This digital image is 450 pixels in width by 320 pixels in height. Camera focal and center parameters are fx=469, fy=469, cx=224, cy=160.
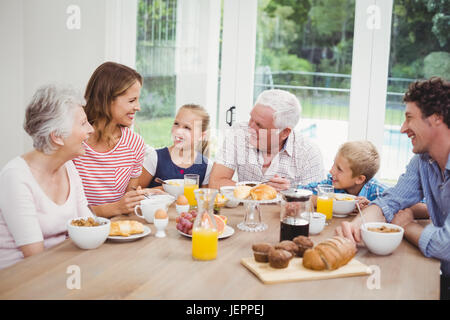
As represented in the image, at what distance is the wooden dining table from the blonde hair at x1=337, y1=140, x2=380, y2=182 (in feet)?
2.85

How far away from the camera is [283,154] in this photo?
266cm

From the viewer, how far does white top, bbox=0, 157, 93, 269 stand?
5.31ft

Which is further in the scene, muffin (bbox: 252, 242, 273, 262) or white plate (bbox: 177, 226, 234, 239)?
white plate (bbox: 177, 226, 234, 239)

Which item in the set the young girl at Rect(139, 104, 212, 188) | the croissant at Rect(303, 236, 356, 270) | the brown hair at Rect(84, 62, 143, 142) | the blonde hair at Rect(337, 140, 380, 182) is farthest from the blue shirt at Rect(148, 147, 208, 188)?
the croissant at Rect(303, 236, 356, 270)

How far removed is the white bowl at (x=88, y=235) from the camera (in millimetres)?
1473

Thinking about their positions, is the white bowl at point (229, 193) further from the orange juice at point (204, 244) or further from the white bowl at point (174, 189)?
the orange juice at point (204, 244)

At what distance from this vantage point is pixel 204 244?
1449mm

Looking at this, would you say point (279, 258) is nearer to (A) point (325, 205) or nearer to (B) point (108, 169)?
(A) point (325, 205)

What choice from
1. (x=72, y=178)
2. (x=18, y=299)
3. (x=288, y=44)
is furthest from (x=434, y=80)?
(x=288, y=44)

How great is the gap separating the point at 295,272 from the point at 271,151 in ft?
4.51

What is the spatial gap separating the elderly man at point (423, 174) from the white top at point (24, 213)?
105 cm

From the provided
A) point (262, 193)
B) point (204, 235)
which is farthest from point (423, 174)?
point (204, 235)

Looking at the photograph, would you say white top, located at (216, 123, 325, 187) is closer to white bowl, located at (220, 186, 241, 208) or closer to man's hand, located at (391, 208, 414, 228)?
white bowl, located at (220, 186, 241, 208)

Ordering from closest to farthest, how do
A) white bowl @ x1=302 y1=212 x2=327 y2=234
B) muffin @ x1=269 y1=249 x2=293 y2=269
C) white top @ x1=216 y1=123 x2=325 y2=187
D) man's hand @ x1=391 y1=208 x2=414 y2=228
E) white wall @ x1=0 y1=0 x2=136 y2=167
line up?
muffin @ x1=269 y1=249 x2=293 y2=269 < white bowl @ x1=302 y1=212 x2=327 y2=234 < man's hand @ x1=391 y1=208 x2=414 y2=228 < white top @ x1=216 y1=123 x2=325 y2=187 < white wall @ x1=0 y1=0 x2=136 y2=167
